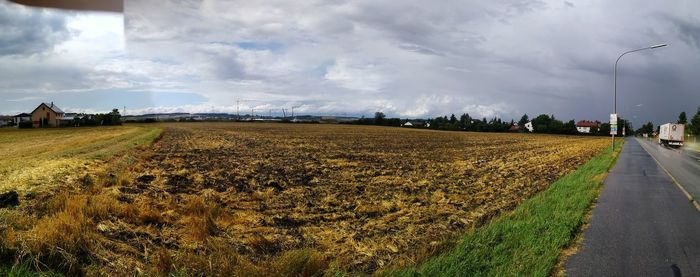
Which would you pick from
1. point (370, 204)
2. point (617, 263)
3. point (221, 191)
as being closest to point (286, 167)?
point (221, 191)

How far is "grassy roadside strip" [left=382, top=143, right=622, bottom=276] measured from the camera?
6098mm

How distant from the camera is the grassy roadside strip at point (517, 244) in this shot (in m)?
6.10

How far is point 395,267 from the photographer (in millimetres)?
6355

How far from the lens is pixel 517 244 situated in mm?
7320

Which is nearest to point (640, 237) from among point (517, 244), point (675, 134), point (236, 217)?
point (517, 244)

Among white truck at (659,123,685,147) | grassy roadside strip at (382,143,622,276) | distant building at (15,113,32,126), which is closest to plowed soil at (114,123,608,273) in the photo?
grassy roadside strip at (382,143,622,276)

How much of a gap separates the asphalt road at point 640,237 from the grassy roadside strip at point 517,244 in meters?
0.33

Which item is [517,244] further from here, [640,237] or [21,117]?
[21,117]

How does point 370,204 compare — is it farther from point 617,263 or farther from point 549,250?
point 617,263

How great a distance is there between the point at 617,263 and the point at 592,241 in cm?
128

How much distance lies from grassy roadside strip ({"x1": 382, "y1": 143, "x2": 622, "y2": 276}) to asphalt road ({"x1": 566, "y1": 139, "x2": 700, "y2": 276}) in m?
0.33

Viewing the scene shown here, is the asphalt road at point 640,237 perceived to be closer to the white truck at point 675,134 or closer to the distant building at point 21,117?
the distant building at point 21,117

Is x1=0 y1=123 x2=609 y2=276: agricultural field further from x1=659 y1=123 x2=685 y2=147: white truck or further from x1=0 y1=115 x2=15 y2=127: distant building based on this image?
x1=659 y1=123 x2=685 y2=147: white truck

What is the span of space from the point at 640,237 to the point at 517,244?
7.85ft
